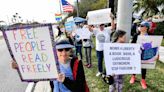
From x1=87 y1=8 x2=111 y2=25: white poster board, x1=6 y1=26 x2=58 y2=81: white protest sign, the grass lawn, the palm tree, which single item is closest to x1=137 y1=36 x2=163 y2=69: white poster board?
the grass lawn

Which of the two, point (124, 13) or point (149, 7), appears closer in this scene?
point (124, 13)

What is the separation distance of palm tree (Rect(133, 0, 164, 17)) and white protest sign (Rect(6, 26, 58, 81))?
74.9ft

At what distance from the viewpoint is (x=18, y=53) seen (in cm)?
386

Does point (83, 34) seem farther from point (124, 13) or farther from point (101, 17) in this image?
point (124, 13)

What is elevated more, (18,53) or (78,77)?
(18,53)

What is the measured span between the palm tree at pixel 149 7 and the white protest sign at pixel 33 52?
2282 cm

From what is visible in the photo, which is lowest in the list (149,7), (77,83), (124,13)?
(149,7)

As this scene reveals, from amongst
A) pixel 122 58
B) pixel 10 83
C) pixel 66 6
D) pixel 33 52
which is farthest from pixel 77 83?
pixel 66 6

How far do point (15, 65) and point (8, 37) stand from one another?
361mm

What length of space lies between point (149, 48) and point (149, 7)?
2083 centimetres

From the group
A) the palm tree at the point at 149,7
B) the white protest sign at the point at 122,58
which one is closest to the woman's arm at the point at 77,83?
the white protest sign at the point at 122,58

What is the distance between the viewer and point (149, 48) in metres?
7.14

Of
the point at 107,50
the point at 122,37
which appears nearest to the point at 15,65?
the point at 107,50

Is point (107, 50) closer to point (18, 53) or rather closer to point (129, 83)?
point (18, 53)
